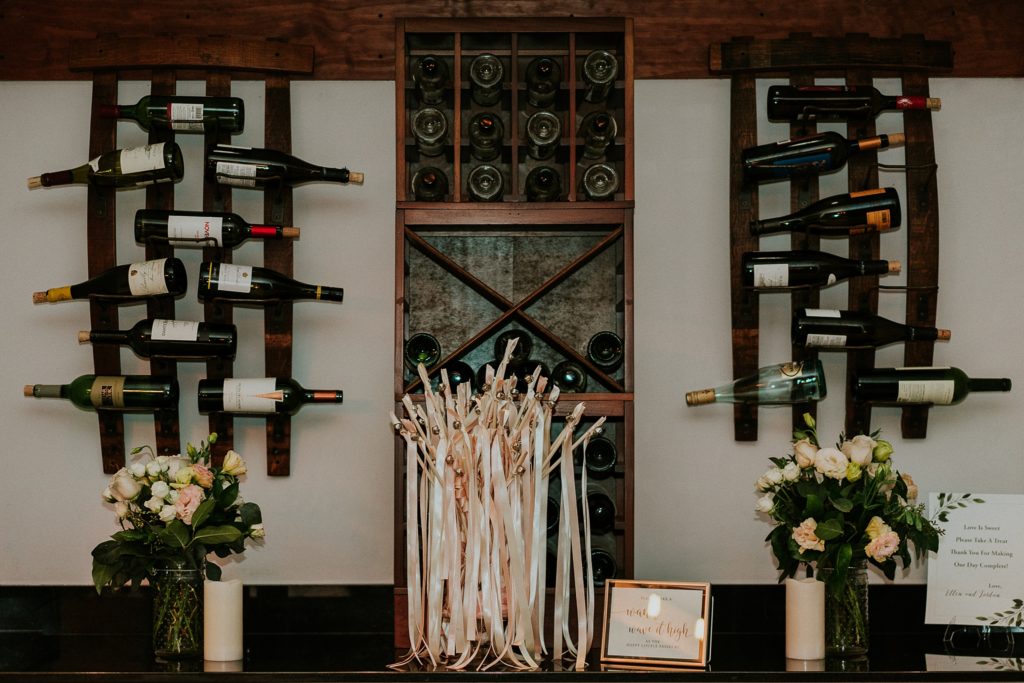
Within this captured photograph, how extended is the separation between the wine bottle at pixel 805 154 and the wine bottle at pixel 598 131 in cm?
36

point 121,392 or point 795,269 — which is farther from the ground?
point 795,269

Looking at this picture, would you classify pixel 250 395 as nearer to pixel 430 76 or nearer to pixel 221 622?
pixel 221 622

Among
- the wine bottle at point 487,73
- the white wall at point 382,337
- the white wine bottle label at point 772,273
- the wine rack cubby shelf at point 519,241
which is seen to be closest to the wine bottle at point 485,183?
the wine rack cubby shelf at point 519,241

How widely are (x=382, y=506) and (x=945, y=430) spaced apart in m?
1.38

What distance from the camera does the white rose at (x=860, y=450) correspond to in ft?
6.60

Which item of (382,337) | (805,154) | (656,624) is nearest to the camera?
(656,624)

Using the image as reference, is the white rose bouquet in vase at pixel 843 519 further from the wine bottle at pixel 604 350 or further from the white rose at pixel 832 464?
the wine bottle at pixel 604 350

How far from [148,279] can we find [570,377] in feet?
3.27

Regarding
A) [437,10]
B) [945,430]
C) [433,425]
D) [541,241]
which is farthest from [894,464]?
[437,10]

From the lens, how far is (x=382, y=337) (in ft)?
8.05

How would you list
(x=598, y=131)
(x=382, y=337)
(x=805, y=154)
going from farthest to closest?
(x=382, y=337) < (x=805, y=154) < (x=598, y=131)

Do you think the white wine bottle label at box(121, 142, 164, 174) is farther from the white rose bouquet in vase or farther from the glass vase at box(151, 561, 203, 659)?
the white rose bouquet in vase

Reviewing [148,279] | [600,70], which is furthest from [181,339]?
[600,70]

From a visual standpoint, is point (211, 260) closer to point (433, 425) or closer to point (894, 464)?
point (433, 425)
